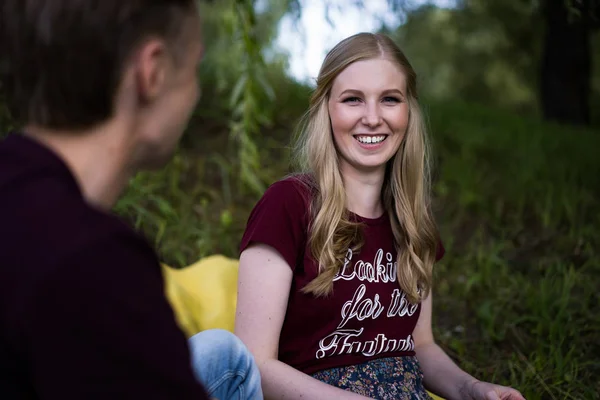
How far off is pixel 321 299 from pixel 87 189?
1088 millimetres

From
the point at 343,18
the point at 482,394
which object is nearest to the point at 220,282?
the point at 482,394

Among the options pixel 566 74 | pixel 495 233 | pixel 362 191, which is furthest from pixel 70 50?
pixel 566 74

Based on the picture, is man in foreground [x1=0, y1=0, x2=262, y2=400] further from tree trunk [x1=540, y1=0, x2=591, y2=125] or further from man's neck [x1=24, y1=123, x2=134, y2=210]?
tree trunk [x1=540, y1=0, x2=591, y2=125]

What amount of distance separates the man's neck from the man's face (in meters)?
0.06

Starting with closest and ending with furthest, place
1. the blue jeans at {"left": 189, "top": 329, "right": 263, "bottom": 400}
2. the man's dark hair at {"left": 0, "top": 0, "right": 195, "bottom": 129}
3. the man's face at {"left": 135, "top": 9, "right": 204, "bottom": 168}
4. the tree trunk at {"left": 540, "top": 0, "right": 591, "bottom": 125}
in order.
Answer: the man's dark hair at {"left": 0, "top": 0, "right": 195, "bottom": 129}
the man's face at {"left": 135, "top": 9, "right": 204, "bottom": 168}
the blue jeans at {"left": 189, "top": 329, "right": 263, "bottom": 400}
the tree trunk at {"left": 540, "top": 0, "right": 591, "bottom": 125}

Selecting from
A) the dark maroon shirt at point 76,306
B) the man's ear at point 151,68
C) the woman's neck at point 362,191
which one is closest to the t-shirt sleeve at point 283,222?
the woman's neck at point 362,191

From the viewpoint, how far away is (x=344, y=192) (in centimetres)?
213

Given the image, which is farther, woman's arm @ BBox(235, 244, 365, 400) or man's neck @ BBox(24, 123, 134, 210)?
woman's arm @ BBox(235, 244, 365, 400)

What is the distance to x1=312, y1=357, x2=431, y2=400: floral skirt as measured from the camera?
2035 millimetres

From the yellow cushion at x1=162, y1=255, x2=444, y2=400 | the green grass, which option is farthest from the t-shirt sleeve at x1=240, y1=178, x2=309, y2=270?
the green grass

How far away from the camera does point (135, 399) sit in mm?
894

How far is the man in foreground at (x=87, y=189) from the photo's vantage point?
854 millimetres

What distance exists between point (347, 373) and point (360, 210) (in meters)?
0.47

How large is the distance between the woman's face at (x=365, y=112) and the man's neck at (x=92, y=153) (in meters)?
1.14
